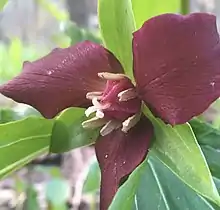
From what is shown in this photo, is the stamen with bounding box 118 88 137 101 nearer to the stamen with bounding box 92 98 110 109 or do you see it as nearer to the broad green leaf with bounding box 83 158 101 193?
the stamen with bounding box 92 98 110 109

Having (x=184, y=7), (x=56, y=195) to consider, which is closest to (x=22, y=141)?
(x=184, y=7)

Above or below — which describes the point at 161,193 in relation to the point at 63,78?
below

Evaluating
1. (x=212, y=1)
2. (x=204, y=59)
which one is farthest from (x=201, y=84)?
(x=212, y=1)

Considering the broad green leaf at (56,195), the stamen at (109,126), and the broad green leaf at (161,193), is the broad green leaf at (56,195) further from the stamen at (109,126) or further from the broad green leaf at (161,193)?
the stamen at (109,126)

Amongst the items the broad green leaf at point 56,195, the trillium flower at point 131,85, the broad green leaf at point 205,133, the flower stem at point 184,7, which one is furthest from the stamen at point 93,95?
the broad green leaf at point 56,195

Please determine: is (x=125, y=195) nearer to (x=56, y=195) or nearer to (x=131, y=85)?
(x=131, y=85)

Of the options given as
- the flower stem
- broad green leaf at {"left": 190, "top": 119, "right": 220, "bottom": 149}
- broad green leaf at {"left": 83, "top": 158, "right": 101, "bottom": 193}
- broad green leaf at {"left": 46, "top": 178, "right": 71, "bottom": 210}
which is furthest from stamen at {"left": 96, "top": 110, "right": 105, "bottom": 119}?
broad green leaf at {"left": 46, "top": 178, "right": 71, "bottom": 210}

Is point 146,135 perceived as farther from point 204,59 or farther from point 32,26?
point 32,26
